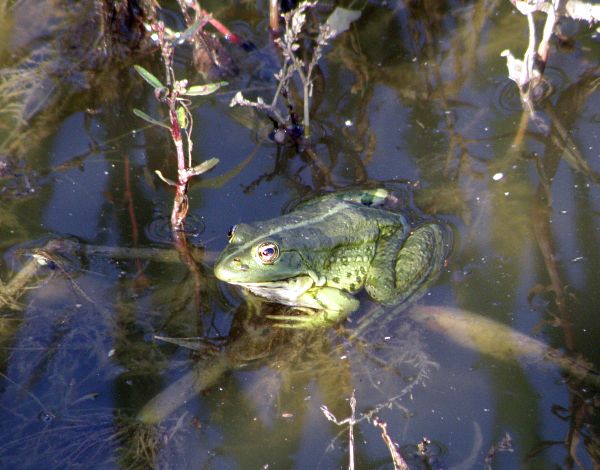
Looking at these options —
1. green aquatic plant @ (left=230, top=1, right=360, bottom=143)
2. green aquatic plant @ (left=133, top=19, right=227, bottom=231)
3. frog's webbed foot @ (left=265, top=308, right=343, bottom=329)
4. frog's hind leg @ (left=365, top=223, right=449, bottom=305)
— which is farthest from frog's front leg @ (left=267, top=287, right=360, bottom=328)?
green aquatic plant @ (left=230, top=1, right=360, bottom=143)

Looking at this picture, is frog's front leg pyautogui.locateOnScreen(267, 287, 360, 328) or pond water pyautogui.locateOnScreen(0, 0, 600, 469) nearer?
pond water pyautogui.locateOnScreen(0, 0, 600, 469)

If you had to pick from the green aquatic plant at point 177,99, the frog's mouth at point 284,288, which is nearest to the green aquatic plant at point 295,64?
the green aquatic plant at point 177,99

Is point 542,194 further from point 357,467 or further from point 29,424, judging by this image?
point 29,424

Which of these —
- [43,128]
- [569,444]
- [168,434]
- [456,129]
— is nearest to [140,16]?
[43,128]

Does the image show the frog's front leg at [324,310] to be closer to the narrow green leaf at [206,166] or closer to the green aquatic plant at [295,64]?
the narrow green leaf at [206,166]

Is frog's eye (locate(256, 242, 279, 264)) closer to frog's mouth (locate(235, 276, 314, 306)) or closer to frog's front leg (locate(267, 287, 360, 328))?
frog's mouth (locate(235, 276, 314, 306))

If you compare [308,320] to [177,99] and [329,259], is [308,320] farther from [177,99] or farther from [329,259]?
[177,99]
